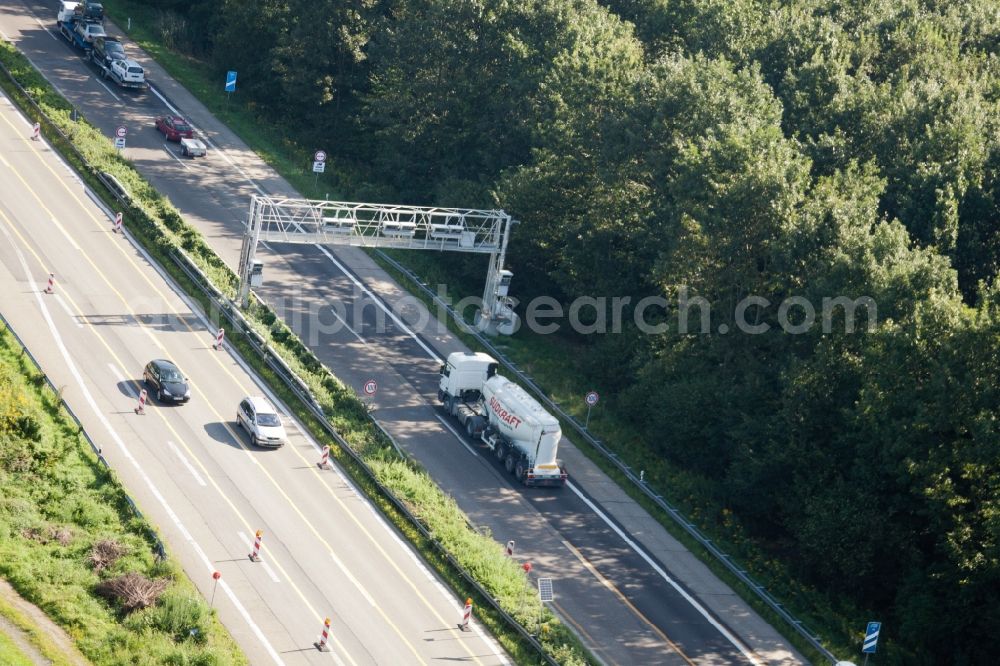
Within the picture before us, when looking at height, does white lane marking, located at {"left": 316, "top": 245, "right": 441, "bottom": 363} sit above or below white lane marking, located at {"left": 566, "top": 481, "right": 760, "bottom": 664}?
above

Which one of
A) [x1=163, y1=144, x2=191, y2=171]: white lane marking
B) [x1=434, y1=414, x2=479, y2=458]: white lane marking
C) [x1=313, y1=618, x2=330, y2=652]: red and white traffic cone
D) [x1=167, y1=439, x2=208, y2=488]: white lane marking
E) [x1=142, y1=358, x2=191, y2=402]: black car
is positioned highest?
[x1=163, y1=144, x2=191, y2=171]: white lane marking

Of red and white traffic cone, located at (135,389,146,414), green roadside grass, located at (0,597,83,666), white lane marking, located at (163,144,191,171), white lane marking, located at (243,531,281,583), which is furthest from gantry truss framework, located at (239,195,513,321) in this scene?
green roadside grass, located at (0,597,83,666)

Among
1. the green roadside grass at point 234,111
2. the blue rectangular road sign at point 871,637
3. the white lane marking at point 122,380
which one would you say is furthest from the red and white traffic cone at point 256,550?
the green roadside grass at point 234,111

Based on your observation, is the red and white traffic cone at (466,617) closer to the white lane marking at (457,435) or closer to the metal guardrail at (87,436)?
the metal guardrail at (87,436)

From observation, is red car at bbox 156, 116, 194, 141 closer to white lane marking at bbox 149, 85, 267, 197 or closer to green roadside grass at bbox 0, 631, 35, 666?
white lane marking at bbox 149, 85, 267, 197

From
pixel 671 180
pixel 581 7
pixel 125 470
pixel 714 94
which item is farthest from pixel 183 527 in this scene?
pixel 581 7

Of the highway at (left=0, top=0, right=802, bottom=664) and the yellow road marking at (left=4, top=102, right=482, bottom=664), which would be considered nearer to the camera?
the yellow road marking at (left=4, top=102, right=482, bottom=664)
